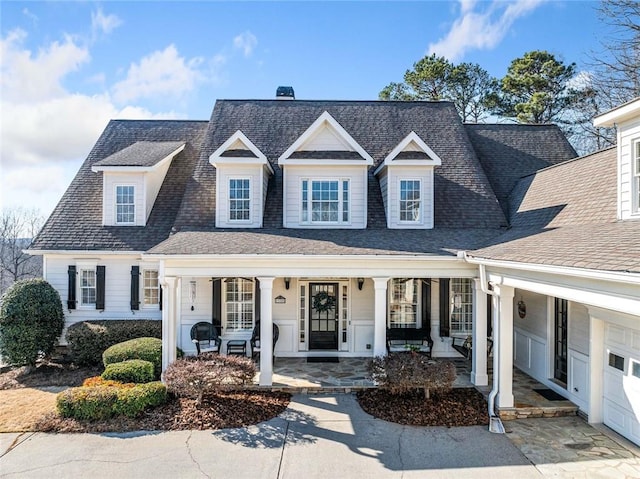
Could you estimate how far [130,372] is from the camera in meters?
8.75

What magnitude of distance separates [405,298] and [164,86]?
10.1 metres

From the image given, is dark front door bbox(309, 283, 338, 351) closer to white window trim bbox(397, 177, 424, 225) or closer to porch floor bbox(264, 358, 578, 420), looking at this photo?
porch floor bbox(264, 358, 578, 420)

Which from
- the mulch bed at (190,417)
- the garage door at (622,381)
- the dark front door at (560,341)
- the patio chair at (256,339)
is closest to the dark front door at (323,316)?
the patio chair at (256,339)

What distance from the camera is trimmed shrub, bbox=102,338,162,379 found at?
9.57 meters

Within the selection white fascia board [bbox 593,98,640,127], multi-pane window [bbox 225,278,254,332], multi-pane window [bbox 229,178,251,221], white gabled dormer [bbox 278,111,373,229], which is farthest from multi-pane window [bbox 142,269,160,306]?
white fascia board [bbox 593,98,640,127]

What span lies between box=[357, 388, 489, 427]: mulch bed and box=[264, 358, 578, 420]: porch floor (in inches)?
16.2

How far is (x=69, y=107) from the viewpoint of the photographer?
13375 millimetres

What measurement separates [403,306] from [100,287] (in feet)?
32.4

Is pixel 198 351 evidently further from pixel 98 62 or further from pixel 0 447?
pixel 98 62

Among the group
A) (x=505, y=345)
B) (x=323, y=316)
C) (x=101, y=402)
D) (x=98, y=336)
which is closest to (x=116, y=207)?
(x=98, y=336)

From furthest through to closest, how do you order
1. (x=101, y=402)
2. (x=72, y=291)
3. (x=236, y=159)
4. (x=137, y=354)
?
1. (x=72, y=291)
2. (x=236, y=159)
3. (x=137, y=354)
4. (x=101, y=402)

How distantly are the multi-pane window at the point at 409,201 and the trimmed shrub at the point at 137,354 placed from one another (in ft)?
26.8

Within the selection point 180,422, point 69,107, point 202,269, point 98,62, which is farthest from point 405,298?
point 69,107

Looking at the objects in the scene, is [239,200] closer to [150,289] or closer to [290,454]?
[150,289]
